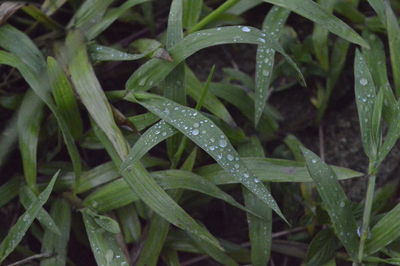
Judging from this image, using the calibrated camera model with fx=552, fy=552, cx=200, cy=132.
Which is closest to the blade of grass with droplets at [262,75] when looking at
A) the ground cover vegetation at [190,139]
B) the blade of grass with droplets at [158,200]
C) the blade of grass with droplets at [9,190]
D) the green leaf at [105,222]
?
the ground cover vegetation at [190,139]

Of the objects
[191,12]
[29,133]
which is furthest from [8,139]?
[191,12]

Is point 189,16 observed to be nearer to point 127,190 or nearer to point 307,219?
point 127,190

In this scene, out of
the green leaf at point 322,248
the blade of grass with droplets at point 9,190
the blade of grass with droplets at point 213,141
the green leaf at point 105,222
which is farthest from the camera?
the blade of grass with droplets at point 9,190

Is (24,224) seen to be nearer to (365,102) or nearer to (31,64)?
(31,64)

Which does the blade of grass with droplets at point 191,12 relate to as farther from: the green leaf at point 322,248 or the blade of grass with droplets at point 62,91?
the green leaf at point 322,248

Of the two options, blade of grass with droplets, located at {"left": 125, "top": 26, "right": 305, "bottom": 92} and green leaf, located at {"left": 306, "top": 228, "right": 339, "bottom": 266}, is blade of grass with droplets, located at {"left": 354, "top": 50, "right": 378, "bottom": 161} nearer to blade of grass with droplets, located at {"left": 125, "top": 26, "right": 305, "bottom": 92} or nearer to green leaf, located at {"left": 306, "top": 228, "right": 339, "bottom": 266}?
blade of grass with droplets, located at {"left": 125, "top": 26, "right": 305, "bottom": 92}

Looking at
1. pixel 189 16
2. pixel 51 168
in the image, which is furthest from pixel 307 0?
pixel 51 168
